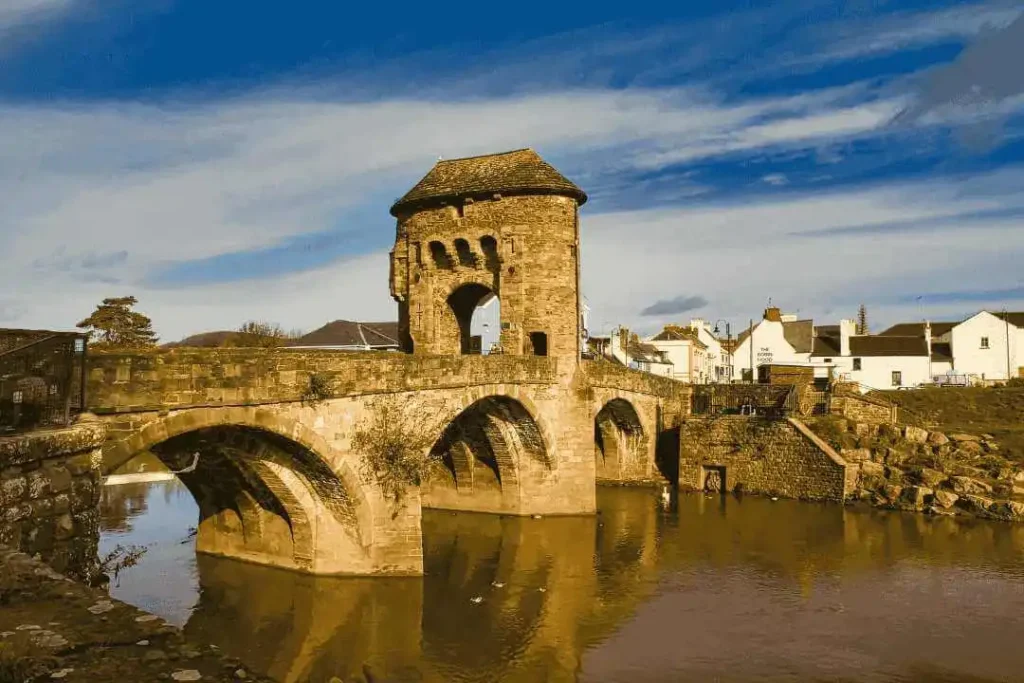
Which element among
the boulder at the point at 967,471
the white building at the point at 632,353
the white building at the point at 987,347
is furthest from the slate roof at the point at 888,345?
the boulder at the point at 967,471

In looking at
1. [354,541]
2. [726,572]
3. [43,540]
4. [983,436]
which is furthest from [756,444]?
[43,540]

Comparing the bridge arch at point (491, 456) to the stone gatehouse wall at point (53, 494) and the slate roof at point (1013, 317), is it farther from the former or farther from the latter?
the slate roof at point (1013, 317)

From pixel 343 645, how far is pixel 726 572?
9534 millimetres

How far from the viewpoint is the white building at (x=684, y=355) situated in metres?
56.3

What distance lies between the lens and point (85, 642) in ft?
13.3

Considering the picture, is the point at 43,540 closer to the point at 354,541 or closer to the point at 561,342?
the point at 354,541

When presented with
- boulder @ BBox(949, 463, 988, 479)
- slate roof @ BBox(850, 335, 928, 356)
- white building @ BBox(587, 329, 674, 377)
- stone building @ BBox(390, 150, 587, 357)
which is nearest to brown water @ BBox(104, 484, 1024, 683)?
boulder @ BBox(949, 463, 988, 479)

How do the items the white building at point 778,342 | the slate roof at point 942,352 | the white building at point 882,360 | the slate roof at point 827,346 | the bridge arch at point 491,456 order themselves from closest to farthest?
the bridge arch at point 491,456 → the white building at point 882,360 → the slate roof at point 942,352 → the slate roof at point 827,346 → the white building at point 778,342

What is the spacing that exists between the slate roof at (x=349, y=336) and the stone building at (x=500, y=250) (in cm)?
1884

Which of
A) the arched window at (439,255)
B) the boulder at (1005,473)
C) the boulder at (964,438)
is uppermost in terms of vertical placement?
→ the arched window at (439,255)

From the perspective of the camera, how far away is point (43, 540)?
6707 mm

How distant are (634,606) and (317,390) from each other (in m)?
7.73

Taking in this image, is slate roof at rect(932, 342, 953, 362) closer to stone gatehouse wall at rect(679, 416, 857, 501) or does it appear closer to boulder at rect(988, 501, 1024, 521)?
stone gatehouse wall at rect(679, 416, 857, 501)

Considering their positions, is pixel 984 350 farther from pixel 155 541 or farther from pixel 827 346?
pixel 155 541
